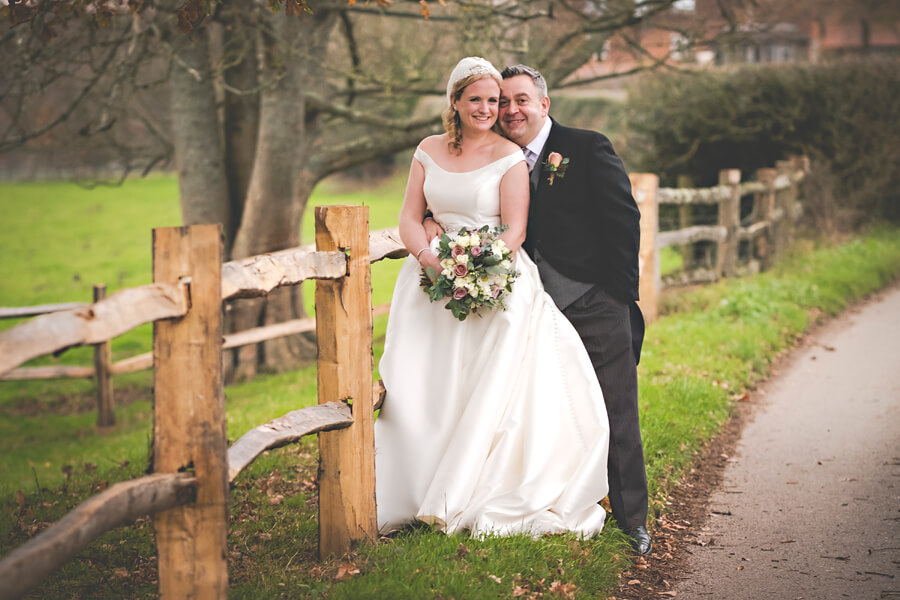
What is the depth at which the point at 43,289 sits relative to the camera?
1912 centimetres

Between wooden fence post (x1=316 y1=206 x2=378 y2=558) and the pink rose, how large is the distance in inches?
36.9

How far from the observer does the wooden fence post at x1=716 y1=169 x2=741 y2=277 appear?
37.9 ft

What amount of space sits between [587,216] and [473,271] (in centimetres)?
68

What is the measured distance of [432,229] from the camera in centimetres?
425

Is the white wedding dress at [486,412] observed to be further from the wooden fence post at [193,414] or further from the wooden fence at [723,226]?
the wooden fence at [723,226]

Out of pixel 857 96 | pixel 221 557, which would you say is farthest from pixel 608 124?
pixel 221 557

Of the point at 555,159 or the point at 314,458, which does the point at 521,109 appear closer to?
the point at 555,159

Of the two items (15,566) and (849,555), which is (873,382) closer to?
(849,555)

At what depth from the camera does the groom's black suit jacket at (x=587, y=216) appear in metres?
4.10

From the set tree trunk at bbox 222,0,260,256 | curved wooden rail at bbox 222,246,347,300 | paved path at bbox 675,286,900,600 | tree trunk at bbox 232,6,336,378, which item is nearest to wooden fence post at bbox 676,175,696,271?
paved path at bbox 675,286,900,600

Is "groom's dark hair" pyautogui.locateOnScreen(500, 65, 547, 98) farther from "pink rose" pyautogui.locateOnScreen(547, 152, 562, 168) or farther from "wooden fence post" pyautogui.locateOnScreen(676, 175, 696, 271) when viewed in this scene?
"wooden fence post" pyautogui.locateOnScreen(676, 175, 696, 271)

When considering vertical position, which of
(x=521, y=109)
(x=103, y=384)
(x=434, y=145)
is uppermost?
(x=521, y=109)

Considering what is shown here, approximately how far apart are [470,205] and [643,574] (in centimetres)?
192

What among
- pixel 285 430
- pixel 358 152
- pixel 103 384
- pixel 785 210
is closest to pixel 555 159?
pixel 285 430
